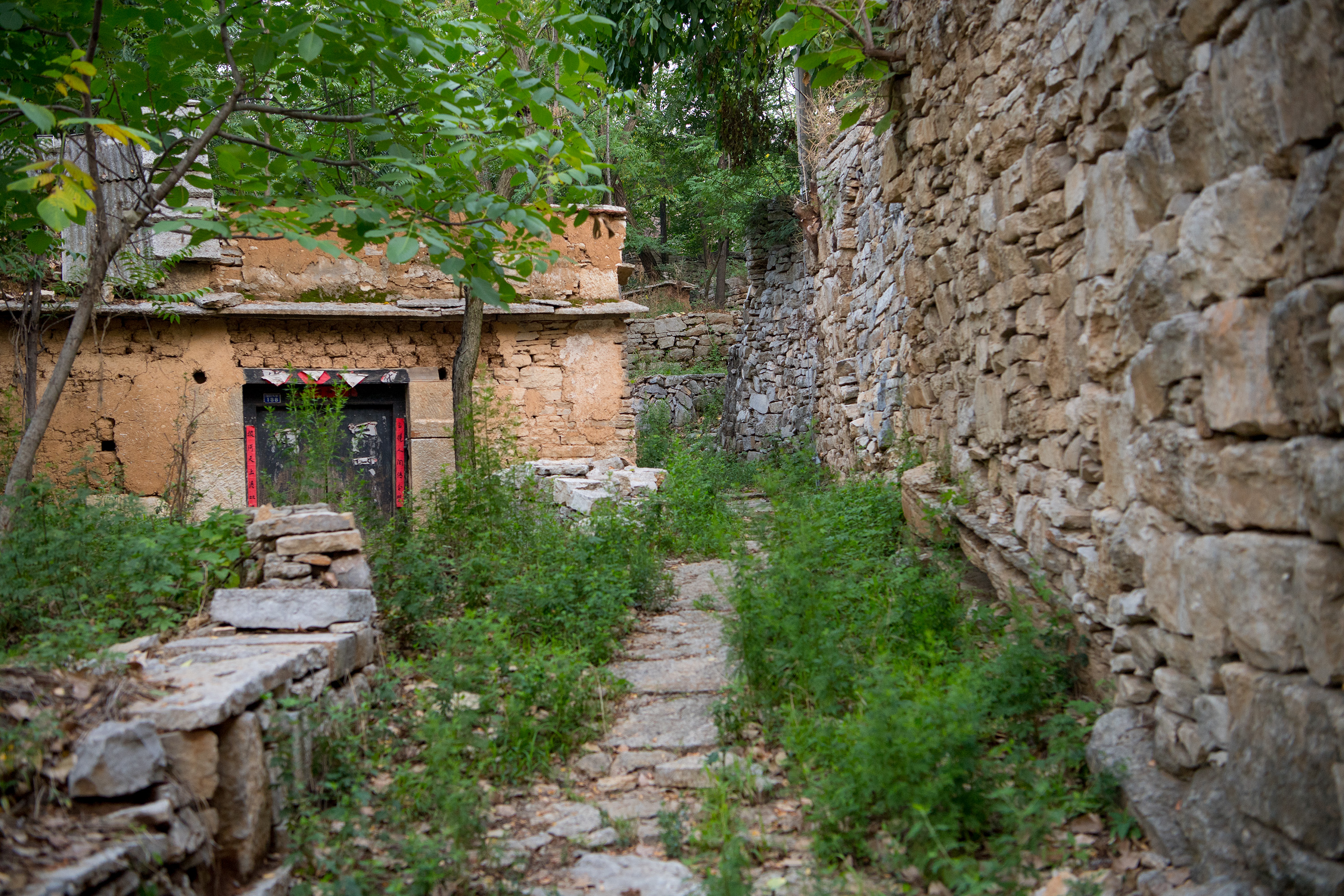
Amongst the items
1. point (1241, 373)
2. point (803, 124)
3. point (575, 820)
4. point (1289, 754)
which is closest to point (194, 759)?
point (575, 820)

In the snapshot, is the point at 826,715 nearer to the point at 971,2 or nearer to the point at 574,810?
the point at 574,810

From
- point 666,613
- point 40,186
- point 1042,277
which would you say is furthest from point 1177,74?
point 40,186

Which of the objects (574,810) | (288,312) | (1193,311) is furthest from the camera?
(288,312)

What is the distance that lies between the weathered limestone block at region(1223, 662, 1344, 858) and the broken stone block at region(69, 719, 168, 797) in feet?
9.57

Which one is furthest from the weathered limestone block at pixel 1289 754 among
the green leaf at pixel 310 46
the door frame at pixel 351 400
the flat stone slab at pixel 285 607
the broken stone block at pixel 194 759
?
the door frame at pixel 351 400

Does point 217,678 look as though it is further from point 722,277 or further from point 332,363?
point 722,277

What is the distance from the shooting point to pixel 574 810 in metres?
3.10

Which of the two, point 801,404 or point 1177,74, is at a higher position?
point 1177,74

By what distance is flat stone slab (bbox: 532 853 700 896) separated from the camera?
2.57 metres

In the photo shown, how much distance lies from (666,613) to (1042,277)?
3.01 meters

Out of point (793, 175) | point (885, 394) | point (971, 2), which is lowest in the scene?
point (885, 394)

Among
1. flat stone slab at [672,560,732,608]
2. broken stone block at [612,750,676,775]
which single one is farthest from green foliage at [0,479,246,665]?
flat stone slab at [672,560,732,608]

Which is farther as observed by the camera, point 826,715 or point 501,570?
point 501,570

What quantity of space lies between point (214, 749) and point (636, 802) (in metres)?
1.44
